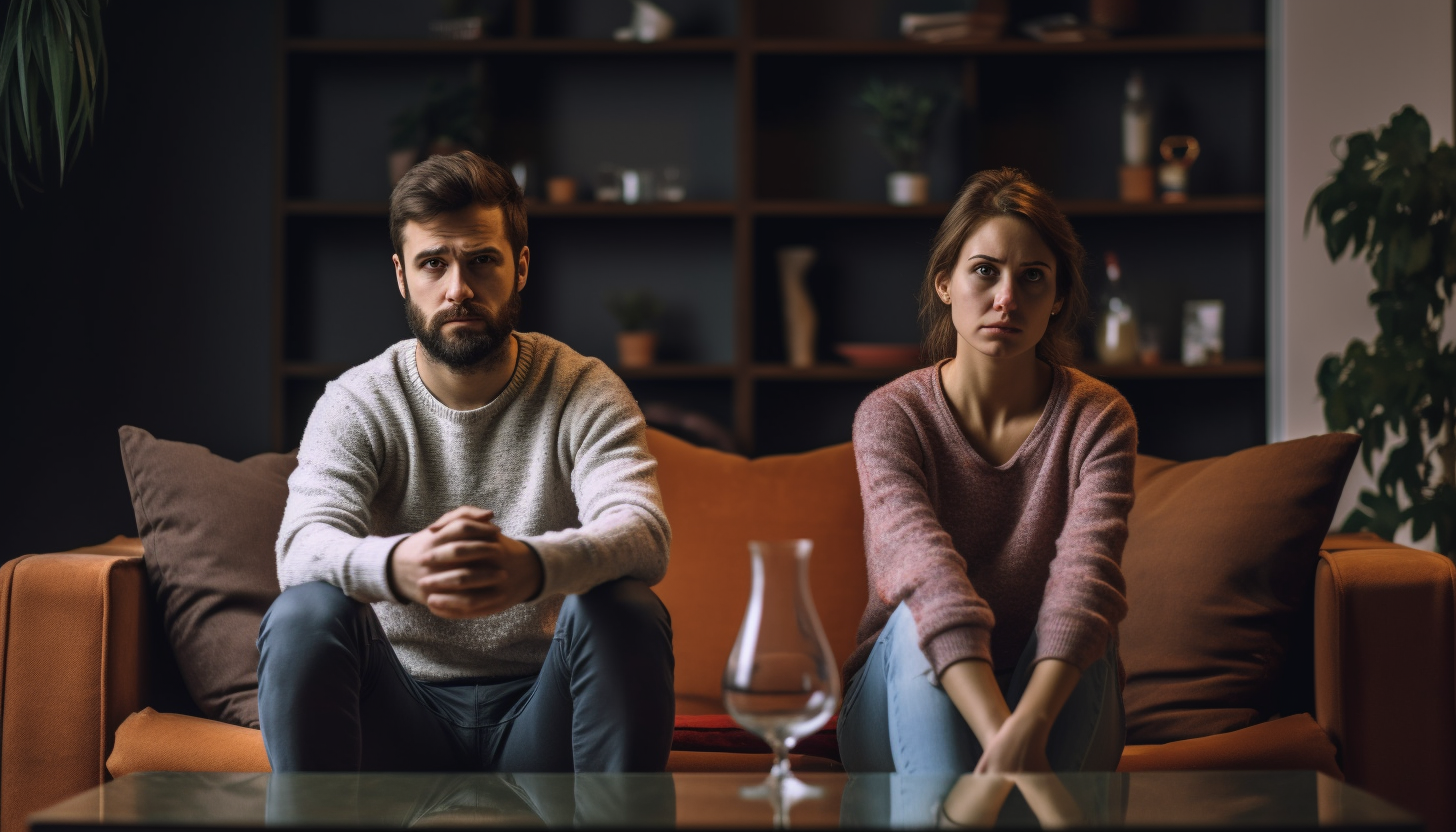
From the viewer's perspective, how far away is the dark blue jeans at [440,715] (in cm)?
139

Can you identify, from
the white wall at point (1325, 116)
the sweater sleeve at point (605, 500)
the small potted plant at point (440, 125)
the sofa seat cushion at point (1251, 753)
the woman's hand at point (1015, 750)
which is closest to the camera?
the woman's hand at point (1015, 750)

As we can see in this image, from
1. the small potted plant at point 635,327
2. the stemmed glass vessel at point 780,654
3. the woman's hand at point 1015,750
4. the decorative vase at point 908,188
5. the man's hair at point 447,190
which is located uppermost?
the decorative vase at point 908,188

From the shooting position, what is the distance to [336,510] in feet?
5.25

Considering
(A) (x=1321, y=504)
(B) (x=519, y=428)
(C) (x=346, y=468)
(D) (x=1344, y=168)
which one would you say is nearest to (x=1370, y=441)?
(D) (x=1344, y=168)

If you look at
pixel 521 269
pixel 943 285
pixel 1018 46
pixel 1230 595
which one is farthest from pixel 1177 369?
pixel 521 269

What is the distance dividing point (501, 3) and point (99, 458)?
5.66 feet

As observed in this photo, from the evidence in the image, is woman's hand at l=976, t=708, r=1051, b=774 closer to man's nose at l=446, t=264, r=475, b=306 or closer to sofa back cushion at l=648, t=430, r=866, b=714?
sofa back cushion at l=648, t=430, r=866, b=714

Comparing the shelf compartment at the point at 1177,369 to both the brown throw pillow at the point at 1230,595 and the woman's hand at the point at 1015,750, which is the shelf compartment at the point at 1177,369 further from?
the woman's hand at the point at 1015,750

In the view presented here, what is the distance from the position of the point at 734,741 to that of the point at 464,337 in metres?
0.68

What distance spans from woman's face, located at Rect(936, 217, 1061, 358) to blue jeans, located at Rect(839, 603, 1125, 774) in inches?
15.4

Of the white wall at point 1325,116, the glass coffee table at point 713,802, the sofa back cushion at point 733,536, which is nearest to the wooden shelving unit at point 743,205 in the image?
the white wall at point 1325,116

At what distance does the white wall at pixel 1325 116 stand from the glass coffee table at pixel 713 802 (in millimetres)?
2559

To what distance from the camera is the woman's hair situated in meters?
1.68

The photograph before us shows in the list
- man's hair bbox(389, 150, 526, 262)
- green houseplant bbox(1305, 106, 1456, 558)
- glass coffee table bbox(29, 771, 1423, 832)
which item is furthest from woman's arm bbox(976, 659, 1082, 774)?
green houseplant bbox(1305, 106, 1456, 558)
